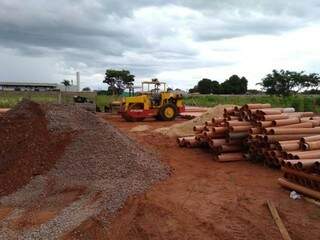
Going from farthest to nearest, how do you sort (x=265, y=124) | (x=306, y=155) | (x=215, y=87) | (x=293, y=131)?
(x=215, y=87)
(x=265, y=124)
(x=293, y=131)
(x=306, y=155)

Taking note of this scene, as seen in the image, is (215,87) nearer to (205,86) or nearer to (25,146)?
(205,86)

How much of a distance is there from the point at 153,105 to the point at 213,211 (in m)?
16.6

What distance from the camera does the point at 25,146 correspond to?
409 inches

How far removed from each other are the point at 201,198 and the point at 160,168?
7.16ft

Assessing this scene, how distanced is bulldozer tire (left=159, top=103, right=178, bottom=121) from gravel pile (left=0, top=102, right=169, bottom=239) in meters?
11.9

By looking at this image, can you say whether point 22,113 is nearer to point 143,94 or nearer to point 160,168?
point 160,168

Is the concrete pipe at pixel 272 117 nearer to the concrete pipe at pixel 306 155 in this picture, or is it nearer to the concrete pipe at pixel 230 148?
the concrete pipe at pixel 230 148

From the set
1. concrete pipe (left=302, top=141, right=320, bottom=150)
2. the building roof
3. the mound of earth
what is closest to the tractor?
the mound of earth

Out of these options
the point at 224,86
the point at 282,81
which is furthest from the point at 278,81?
the point at 224,86

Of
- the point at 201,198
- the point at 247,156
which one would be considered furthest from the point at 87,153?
the point at 247,156

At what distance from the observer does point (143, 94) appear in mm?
24125

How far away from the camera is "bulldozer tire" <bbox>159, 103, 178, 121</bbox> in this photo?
2353cm

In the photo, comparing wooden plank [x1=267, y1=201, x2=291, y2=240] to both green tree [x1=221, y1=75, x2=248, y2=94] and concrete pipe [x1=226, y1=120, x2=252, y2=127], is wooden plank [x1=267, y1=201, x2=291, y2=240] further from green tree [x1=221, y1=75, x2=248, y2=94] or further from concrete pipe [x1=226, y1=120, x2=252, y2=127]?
green tree [x1=221, y1=75, x2=248, y2=94]

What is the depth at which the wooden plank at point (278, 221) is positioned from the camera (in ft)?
20.5
